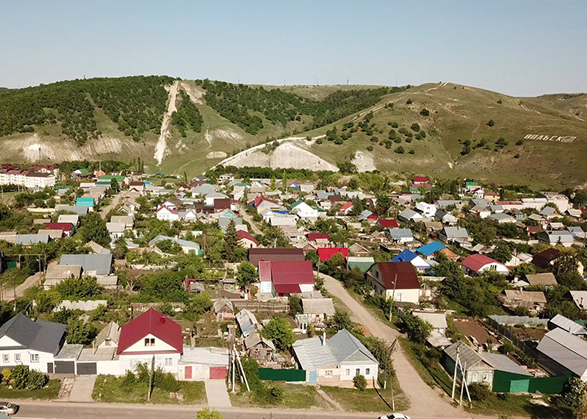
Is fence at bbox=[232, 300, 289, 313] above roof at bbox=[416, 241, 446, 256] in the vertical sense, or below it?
below

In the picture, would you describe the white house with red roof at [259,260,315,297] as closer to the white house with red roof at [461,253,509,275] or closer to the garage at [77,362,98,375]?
the garage at [77,362,98,375]

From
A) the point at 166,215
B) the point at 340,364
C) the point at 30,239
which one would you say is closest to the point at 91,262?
the point at 30,239

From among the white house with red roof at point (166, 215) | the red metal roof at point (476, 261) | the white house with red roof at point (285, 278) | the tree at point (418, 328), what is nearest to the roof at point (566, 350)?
the tree at point (418, 328)

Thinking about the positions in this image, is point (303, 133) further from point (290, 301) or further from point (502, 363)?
point (502, 363)

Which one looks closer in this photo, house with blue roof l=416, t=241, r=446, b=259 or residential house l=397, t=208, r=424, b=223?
house with blue roof l=416, t=241, r=446, b=259

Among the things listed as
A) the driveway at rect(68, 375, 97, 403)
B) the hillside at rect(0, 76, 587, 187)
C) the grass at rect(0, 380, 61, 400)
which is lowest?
the driveway at rect(68, 375, 97, 403)

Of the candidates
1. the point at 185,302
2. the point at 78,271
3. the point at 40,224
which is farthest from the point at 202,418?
the point at 40,224

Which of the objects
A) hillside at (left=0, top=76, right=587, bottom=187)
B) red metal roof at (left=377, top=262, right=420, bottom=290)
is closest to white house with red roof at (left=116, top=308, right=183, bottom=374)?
red metal roof at (left=377, top=262, right=420, bottom=290)

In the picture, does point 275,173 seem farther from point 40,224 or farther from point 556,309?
point 556,309
